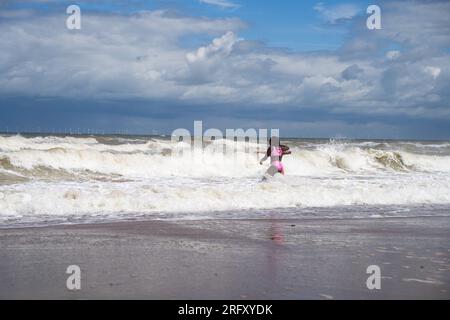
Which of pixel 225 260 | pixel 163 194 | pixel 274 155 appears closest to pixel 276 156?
pixel 274 155

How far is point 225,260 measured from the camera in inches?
308

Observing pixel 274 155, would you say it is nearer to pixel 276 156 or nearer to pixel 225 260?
pixel 276 156

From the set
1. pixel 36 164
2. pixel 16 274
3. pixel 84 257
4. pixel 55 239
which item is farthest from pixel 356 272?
pixel 36 164

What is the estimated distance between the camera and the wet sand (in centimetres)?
625

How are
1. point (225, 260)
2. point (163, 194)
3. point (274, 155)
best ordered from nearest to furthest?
point (225, 260) → point (163, 194) → point (274, 155)

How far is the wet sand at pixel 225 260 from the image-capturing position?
6246mm

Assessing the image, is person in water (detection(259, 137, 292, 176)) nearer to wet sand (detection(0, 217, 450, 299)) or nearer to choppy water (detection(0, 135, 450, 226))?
choppy water (detection(0, 135, 450, 226))

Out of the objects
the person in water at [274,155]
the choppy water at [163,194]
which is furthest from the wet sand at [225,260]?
the person in water at [274,155]

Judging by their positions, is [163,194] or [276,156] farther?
[276,156]

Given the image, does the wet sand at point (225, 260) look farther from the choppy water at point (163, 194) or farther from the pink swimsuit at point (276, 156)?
the pink swimsuit at point (276, 156)

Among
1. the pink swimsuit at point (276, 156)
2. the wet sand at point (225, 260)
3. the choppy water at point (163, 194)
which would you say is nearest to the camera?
the wet sand at point (225, 260)

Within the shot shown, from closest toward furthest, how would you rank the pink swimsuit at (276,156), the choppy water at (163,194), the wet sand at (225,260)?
1. the wet sand at (225,260)
2. the choppy water at (163,194)
3. the pink swimsuit at (276,156)

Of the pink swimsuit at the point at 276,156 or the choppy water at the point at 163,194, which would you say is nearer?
the choppy water at the point at 163,194
